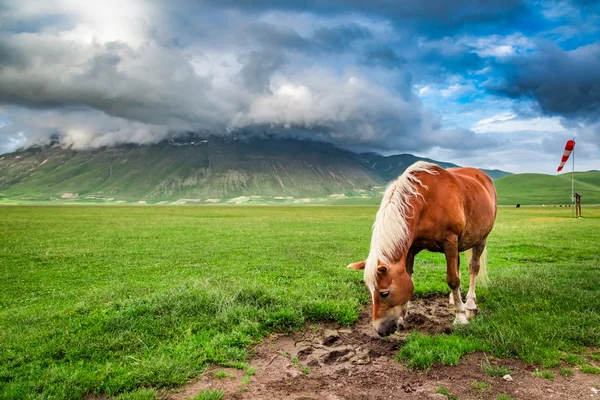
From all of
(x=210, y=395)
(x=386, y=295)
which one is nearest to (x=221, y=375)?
(x=210, y=395)

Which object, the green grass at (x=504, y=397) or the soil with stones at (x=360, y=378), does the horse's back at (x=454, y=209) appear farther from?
the green grass at (x=504, y=397)

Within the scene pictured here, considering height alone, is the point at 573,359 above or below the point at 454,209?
below

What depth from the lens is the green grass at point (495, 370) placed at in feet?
17.0

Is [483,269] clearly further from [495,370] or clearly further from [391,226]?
[391,226]

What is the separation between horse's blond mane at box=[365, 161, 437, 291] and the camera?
19.8 ft

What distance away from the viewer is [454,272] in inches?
274

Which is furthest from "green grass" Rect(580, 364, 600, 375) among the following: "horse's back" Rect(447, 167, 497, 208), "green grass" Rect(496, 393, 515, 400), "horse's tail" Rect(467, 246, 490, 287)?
"horse's tail" Rect(467, 246, 490, 287)

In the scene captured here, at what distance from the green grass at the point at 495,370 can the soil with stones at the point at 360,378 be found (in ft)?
0.23

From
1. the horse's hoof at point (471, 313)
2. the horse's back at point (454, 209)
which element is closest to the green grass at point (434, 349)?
the horse's hoof at point (471, 313)

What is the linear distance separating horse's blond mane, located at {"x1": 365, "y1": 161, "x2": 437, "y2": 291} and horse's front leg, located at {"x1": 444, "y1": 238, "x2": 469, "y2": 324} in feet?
3.79

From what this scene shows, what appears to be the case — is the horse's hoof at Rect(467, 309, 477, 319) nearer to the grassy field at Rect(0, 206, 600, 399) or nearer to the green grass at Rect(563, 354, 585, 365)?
the grassy field at Rect(0, 206, 600, 399)

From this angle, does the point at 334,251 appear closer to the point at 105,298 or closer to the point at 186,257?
the point at 186,257

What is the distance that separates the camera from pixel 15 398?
4.68 metres

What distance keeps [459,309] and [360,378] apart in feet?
10.2
